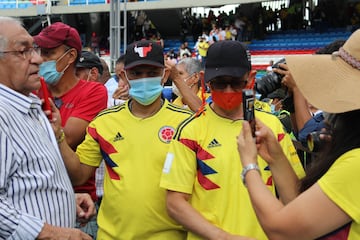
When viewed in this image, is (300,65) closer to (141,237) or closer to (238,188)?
(238,188)

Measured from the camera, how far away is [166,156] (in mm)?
2312

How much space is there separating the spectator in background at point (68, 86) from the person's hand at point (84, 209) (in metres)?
0.37

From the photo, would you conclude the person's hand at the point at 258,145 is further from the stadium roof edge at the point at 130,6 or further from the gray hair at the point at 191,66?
the stadium roof edge at the point at 130,6

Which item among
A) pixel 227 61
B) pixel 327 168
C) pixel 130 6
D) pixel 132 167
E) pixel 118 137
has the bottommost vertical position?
pixel 132 167

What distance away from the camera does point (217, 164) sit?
6.82 ft

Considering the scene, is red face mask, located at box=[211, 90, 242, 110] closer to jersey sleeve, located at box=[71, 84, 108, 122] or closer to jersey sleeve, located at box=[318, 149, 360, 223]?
jersey sleeve, located at box=[318, 149, 360, 223]

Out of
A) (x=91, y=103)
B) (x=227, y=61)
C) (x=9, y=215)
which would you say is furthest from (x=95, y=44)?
(x=9, y=215)

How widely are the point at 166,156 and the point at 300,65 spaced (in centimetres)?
92

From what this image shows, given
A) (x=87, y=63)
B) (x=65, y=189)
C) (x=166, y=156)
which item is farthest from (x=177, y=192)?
(x=87, y=63)

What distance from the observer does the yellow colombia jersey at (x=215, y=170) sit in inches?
80.5

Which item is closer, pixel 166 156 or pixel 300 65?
pixel 300 65

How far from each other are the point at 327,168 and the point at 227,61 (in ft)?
2.58

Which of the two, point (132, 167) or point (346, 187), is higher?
point (346, 187)

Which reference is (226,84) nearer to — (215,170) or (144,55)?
(215,170)
